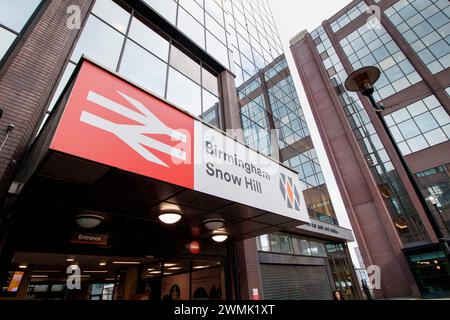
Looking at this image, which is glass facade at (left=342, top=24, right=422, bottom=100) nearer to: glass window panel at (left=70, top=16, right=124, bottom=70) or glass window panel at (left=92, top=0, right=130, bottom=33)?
glass window panel at (left=92, top=0, right=130, bottom=33)

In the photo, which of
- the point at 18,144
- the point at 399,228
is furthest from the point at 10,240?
the point at 399,228

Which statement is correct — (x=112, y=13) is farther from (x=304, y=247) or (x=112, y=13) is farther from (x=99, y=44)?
(x=304, y=247)

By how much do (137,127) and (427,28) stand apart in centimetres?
3993

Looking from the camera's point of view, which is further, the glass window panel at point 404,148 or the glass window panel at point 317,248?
the glass window panel at point 404,148

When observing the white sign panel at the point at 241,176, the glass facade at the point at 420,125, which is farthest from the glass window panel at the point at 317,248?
the glass facade at the point at 420,125

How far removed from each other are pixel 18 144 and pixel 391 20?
142 feet

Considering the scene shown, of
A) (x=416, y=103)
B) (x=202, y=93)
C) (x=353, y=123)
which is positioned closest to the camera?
(x=202, y=93)

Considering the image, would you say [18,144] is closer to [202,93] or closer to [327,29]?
[202,93]

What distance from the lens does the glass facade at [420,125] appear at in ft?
83.3

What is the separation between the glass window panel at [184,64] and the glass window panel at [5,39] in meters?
4.81

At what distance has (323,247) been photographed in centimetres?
1501

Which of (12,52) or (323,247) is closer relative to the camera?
(12,52)

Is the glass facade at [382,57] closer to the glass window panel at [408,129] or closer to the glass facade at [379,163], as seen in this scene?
the glass facade at [379,163]

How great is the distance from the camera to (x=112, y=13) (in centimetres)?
784
